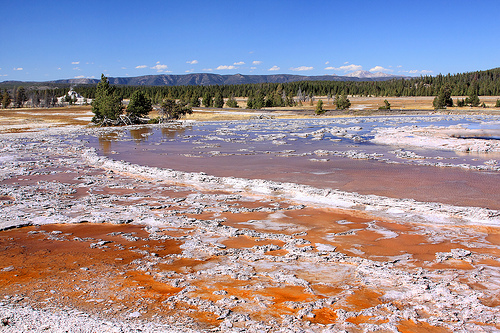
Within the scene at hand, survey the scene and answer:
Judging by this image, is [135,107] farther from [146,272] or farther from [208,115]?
[146,272]

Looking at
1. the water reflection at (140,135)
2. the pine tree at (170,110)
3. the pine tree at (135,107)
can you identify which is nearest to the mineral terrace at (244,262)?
the water reflection at (140,135)

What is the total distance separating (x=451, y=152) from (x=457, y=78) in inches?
6174

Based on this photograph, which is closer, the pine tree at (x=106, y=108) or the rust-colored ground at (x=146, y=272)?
the rust-colored ground at (x=146, y=272)

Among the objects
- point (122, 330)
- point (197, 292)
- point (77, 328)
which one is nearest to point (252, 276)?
point (197, 292)

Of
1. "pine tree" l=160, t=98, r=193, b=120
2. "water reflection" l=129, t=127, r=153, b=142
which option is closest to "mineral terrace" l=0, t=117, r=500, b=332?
"water reflection" l=129, t=127, r=153, b=142

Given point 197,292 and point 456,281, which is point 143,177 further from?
point 456,281

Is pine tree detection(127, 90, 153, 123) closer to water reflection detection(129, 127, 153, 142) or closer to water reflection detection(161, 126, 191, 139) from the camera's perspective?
Answer: water reflection detection(161, 126, 191, 139)

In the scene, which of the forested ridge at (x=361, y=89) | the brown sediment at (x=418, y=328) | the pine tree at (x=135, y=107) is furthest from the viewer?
the forested ridge at (x=361, y=89)

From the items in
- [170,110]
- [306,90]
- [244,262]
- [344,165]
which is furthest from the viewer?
[306,90]

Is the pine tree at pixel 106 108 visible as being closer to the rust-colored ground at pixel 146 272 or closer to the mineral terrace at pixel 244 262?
the mineral terrace at pixel 244 262

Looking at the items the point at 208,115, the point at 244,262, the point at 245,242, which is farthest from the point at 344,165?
the point at 208,115

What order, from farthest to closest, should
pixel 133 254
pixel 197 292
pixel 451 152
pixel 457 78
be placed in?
pixel 457 78, pixel 451 152, pixel 133 254, pixel 197 292

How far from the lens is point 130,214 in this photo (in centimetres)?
945

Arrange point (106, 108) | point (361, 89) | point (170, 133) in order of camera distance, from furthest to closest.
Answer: point (361, 89) → point (106, 108) → point (170, 133)
